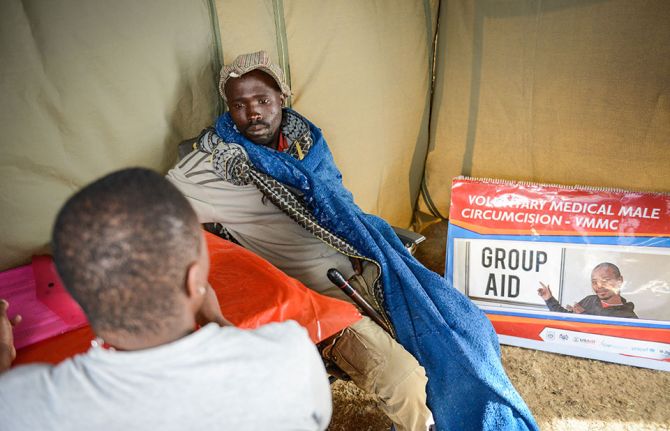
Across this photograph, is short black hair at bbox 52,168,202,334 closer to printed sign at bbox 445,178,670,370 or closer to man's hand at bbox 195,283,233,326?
man's hand at bbox 195,283,233,326

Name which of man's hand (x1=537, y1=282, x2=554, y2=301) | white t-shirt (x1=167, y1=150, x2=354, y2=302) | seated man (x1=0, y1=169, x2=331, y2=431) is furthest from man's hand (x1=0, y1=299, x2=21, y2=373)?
man's hand (x1=537, y1=282, x2=554, y2=301)

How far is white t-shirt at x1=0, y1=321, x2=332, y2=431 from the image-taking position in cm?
73

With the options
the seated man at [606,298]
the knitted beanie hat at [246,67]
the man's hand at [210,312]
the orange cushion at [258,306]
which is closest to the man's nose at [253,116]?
the knitted beanie hat at [246,67]

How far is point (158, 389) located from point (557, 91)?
228cm

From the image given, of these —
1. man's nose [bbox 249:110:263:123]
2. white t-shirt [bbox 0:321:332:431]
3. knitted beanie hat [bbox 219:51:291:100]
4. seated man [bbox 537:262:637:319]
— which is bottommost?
seated man [bbox 537:262:637:319]

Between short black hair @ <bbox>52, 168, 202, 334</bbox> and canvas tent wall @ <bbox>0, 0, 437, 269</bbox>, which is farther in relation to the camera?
canvas tent wall @ <bbox>0, 0, 437, 269</bbox>

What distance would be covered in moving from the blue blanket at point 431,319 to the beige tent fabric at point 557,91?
1100 millimetres

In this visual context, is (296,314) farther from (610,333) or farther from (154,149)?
(610,333)

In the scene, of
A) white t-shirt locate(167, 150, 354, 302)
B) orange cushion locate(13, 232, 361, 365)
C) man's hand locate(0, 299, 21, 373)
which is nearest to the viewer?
man's hand locate(0, 299, 21, 373)

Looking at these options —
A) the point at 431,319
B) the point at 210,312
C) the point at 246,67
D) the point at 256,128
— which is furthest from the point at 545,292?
the point at 210,312

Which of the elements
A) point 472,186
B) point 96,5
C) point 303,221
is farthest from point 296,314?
point 472,186

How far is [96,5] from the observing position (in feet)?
5.16

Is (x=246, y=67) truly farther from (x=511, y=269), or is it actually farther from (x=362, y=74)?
(x=511, y=269)

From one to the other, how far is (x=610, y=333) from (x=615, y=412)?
0.37 m
